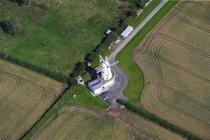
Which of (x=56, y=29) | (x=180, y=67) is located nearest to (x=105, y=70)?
(x=180, y=67)

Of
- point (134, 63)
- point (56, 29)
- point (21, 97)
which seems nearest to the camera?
point (21, 97)

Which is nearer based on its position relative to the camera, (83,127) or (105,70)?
(83,127)

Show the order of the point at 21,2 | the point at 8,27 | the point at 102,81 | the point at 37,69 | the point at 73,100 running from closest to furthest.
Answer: the point at 73,100 < the point at 102,81 < the point at 37,69 < the point at 8,27 < the point at 21,2

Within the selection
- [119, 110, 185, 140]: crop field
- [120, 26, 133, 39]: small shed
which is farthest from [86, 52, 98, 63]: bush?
[119, 110, 185, 140]: crop field

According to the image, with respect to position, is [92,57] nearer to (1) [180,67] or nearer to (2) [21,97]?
(2) [21,97]

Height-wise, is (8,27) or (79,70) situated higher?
(8,27)

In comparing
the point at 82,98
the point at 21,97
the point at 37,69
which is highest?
the point at 37,69

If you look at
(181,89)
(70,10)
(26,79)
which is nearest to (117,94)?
(181,89)

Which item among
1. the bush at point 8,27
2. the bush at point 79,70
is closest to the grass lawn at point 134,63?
the bush at point 79,70

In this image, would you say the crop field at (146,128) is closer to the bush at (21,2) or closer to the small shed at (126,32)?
the small shed at (126,32)
